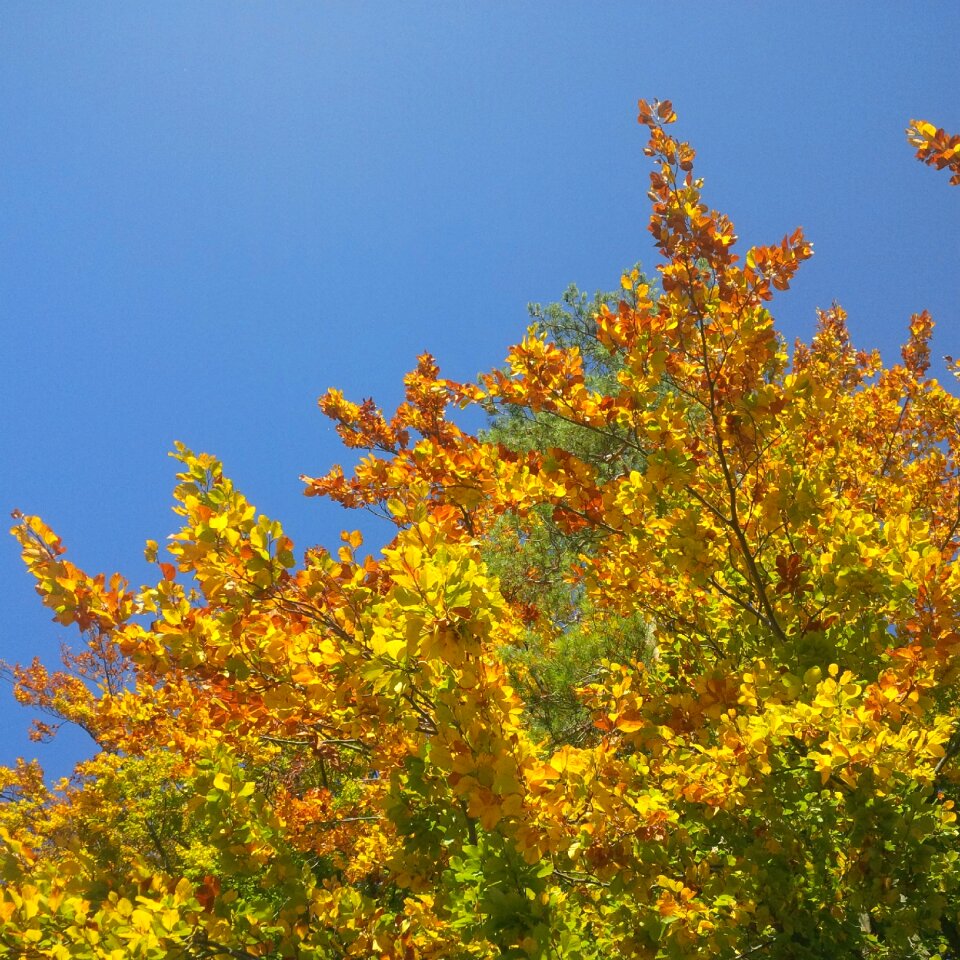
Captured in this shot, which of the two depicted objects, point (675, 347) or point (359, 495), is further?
point (359, 495)

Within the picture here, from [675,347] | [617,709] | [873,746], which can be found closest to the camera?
[873,746]

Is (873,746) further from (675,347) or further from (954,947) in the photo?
(954,947)

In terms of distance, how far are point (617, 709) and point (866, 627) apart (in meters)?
1.11

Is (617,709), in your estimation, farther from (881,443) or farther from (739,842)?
(881,443)

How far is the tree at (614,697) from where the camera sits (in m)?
1.69

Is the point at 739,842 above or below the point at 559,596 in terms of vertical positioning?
below

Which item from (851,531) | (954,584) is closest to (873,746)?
(954,584)

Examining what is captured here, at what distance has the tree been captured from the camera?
1689 millimetres

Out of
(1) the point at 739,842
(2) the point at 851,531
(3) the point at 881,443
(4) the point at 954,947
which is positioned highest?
(3) the point at 881,443

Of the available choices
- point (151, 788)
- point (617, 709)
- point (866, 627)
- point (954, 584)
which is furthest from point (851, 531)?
point (151, 788)

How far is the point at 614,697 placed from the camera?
2.56m

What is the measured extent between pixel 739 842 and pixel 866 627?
40.2 inches

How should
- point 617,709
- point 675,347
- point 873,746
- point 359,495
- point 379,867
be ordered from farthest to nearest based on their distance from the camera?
point 379,867, point 359,495, point 675,347, point 617,709, point 873,746

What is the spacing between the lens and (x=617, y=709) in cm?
254
